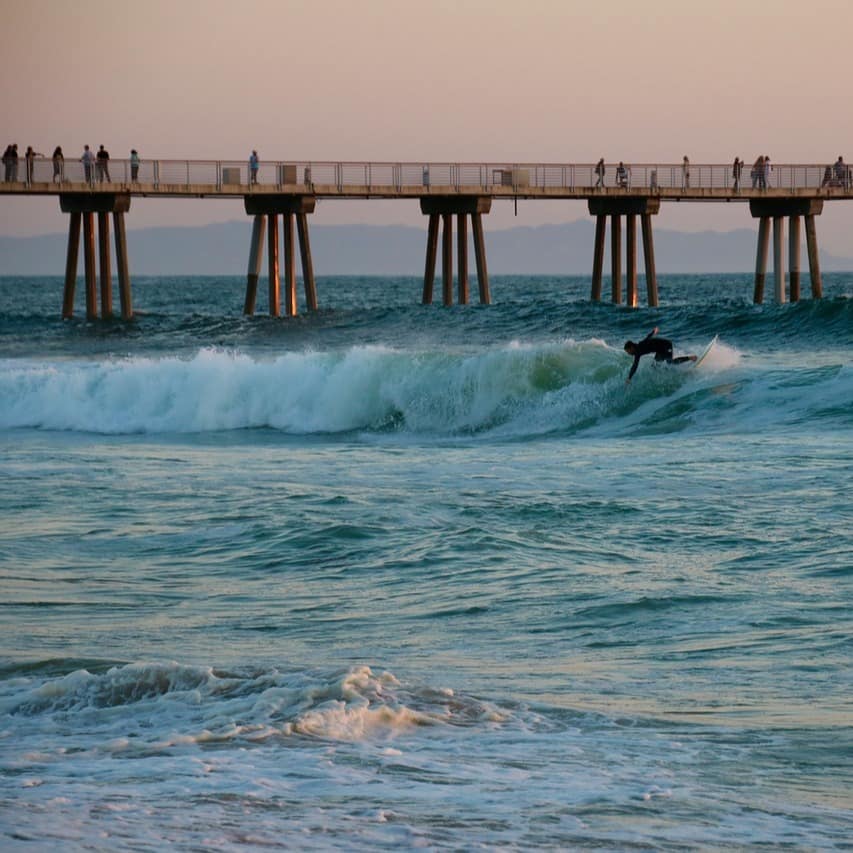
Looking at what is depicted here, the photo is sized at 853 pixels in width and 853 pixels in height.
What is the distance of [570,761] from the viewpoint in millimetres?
6273

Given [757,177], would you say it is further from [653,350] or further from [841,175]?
[653,350]

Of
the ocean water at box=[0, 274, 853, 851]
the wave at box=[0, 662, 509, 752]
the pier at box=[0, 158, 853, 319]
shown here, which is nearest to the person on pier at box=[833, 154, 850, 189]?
the pier at box=[0, 158, 853, 319]

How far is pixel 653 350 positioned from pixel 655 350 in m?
0.18

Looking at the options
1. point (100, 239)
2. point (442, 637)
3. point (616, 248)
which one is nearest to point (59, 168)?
point (100, 239)

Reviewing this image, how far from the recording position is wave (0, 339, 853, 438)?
21.6 metres

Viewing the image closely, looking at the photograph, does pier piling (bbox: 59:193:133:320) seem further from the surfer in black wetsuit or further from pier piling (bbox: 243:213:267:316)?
the surfer in black wetsuit

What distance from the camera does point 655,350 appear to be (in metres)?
23.2

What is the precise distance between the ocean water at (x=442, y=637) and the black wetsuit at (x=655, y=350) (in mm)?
1107

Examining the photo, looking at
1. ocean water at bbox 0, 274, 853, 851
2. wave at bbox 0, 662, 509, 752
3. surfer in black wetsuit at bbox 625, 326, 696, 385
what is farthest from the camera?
surfer in black wetsuit at bbox 625, 326, 696, 385

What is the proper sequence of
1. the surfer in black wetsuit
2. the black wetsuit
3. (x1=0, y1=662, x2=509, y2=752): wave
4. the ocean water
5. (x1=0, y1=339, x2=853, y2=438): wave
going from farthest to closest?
1. the black wetsuit
2. the surfer in black wetsuit
3. (x1=0, y1=339, x2=853, y2=438): wave
4. (x1=0, y1=662, x2=509, y2=752): wave
5. the ocean water

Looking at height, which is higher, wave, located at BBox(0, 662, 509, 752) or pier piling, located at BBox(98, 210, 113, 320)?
pier piling, located at BBox(98, 210, 113, 320)

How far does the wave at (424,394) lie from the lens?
21.6 meters

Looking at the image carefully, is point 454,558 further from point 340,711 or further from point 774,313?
point 774,313

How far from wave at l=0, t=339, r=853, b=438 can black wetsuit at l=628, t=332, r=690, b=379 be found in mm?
162
